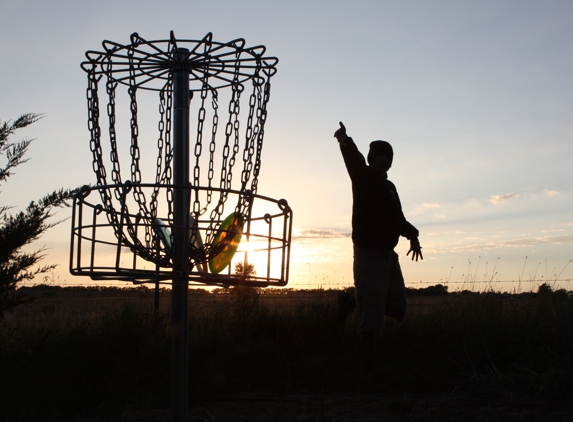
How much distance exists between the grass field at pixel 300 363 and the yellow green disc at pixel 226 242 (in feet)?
6.42

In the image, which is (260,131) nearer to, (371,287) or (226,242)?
(226,242)

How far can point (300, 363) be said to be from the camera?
5.27m

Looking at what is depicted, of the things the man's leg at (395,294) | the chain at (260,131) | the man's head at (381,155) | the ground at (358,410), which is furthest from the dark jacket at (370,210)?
the chain at (260,131)

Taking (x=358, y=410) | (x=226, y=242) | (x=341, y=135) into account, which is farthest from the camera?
Result: (x=341, y=135)

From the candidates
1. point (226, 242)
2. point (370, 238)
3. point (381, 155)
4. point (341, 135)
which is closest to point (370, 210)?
point (370, 238)

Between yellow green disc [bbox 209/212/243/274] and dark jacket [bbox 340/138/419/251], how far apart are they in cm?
259

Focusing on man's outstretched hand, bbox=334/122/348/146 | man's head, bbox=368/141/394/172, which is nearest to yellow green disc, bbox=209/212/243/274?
Result: man's outstretched hand, bbox=334/122/348/146

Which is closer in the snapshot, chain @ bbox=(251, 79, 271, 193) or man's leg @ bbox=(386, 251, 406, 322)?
chain @ bbox=(251, 79, 271, 193)

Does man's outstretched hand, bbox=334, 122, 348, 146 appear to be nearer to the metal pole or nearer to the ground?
the ground

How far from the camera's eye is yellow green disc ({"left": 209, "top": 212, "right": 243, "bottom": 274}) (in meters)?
2.12

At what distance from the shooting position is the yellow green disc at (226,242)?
2.12m

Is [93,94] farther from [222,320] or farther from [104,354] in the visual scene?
[222,320]

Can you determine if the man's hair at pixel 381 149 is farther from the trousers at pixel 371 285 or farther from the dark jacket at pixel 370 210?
the trousers at pixel 371 285

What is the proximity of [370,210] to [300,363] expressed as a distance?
1.61 m
